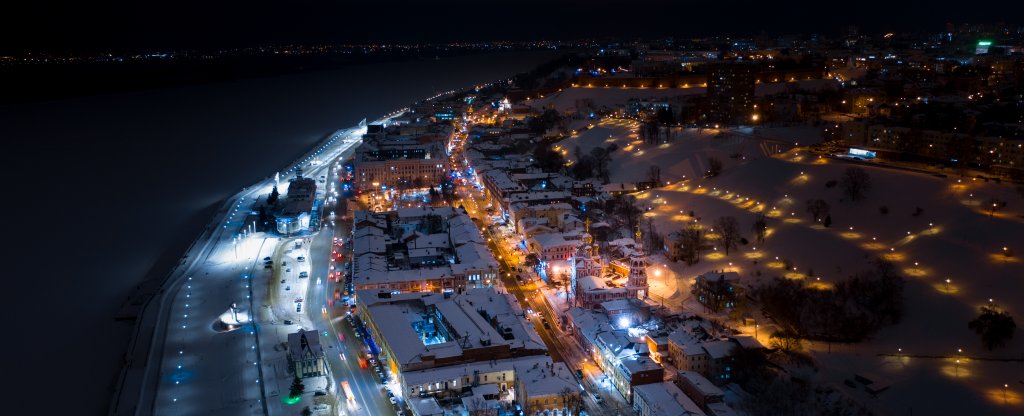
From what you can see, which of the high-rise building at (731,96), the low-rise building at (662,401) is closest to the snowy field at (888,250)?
the low-rise building at (662,401)

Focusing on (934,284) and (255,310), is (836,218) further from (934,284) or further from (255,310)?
(255,310)

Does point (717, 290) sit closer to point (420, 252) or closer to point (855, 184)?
point (855, 184)

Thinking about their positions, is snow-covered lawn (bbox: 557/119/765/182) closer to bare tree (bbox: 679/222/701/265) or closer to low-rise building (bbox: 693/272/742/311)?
bare tree (bbox: 679/222/701/265)

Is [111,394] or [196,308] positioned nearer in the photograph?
[111,394]

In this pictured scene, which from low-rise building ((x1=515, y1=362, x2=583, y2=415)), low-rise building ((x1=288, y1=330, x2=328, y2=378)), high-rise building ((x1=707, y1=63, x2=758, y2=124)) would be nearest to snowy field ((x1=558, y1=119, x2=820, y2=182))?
high-rise building ((x1=707, y1=63, x2=758, y2=124))

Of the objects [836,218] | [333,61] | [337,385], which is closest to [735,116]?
[836,218]
